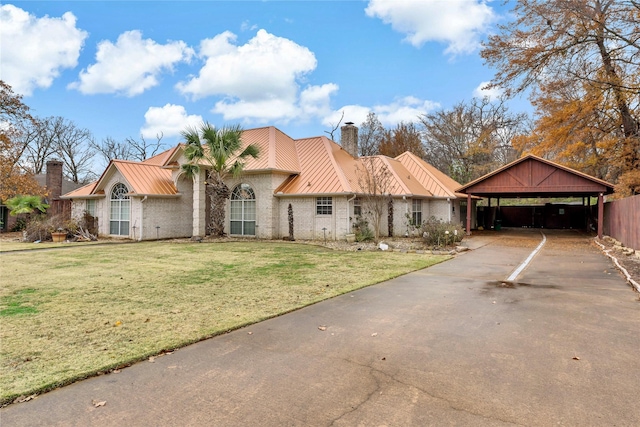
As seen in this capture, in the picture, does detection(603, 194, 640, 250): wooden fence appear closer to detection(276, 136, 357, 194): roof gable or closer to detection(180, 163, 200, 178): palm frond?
detection(276, 136, 357, 194): roof gable

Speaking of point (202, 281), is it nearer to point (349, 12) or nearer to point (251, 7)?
point (251, 7)

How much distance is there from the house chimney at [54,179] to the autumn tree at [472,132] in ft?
115

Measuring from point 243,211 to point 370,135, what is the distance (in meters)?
28.6

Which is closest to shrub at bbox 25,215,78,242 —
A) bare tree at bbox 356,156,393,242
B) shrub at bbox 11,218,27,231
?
shrub at bbox 11,218,27,231

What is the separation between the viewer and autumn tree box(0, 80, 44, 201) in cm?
2166

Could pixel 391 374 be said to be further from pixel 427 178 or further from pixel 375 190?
pixel 427 178

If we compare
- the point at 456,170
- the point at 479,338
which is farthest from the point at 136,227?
the point at 456,170

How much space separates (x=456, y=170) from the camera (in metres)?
41.5

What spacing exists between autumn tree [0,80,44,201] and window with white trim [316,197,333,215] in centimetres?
1802

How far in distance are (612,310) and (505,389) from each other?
171 inches

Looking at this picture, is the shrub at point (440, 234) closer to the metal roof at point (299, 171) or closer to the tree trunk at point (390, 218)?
the metal roof at point (299, 171)

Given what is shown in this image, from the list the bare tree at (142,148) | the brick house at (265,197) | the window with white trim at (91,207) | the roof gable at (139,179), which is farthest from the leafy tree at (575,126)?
the bare tree at (142,148)

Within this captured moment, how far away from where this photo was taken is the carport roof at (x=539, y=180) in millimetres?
19875

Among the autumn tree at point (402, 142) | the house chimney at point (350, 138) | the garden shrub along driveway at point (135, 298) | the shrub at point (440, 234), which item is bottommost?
the garden shrub along driveway at point (135, 298)
